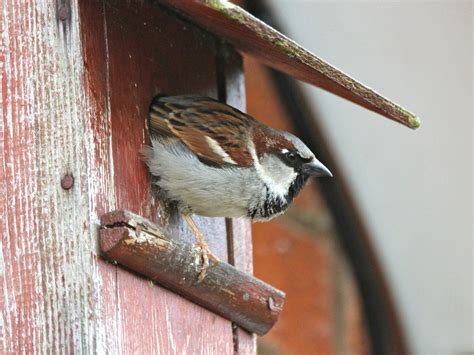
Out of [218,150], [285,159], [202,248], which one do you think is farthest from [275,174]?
[202,248]

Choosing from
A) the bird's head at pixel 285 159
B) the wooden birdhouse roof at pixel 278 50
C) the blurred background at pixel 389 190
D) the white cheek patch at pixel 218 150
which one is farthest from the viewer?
the blurred background at pixel 389 190

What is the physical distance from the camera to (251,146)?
259 centimetres

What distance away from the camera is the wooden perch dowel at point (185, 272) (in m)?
2.11

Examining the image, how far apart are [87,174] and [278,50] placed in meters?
0.46

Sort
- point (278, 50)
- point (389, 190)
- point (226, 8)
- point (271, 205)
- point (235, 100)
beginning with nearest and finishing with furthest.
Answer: point (226, 8) → point (278, 50) → point (271, 205) → point (235, 100) → point (389, 190)

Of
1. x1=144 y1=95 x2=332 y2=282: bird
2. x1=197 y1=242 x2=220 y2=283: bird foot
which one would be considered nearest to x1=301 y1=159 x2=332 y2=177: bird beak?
x1=144 y1=95 x2=332 y2=282: bird

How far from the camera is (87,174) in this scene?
211 centimetres

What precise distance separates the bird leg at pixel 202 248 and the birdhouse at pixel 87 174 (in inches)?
1.4

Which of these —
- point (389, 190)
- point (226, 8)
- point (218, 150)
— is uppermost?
point (226, 8)

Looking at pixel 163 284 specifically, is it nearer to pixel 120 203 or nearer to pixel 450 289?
pixel 120 203

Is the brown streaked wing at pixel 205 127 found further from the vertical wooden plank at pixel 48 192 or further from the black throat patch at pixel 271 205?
the vertical wooden plank at pixel 48 192

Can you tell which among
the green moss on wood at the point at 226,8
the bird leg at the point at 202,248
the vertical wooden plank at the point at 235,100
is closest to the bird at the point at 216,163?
the bird leg at the point at 202,248

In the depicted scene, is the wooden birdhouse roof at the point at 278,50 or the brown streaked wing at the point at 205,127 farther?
the brown streaked wing at the point at 205,127

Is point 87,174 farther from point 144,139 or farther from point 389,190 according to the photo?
point 389,190
